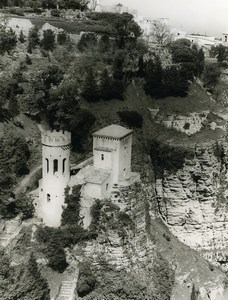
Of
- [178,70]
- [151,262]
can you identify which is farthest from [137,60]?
[151,262]

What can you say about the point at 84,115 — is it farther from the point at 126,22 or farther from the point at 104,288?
the point at 126,22

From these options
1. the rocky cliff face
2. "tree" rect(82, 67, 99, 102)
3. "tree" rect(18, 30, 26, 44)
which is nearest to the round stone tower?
the rocky cliff face

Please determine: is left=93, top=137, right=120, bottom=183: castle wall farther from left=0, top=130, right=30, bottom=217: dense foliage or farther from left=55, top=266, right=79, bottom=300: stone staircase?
left=0, top=130, right=30, bottom=217: dense foliage

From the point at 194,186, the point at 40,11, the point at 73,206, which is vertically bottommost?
the point at 194,186

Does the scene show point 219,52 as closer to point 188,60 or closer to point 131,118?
point 188,60

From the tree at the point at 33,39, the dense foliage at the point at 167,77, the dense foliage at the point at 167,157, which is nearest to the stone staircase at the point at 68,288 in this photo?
the dense foliage at the point at 167,157

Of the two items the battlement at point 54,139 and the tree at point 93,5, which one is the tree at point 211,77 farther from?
the battlement at point 54,139
